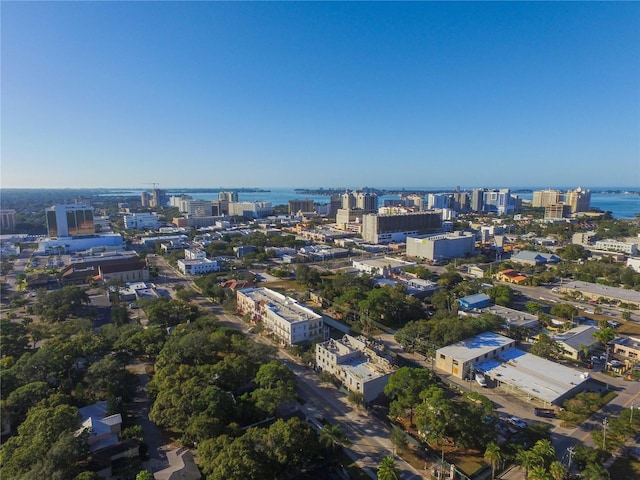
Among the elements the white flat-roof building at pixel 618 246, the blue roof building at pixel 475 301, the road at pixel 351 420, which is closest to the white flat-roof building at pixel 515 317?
the blue roof building at pixel 475 301

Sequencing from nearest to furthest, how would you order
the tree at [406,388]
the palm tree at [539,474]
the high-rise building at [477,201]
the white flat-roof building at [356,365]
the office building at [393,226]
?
the palm tree at [539,474] < the tree at [406,388] < the white flat-roof building at [356,365] < the office building at [393,226] < the high-rise building at [477,201]

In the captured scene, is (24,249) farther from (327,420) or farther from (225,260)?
(327,420)

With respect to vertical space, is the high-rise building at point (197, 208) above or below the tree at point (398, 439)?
above

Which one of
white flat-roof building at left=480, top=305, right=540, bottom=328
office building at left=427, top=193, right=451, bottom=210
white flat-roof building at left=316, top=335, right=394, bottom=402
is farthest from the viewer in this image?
office building at left=427, top=193, right=451, bottom=210

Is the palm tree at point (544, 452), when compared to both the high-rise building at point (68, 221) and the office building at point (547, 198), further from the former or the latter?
the office building at point (547, 198)

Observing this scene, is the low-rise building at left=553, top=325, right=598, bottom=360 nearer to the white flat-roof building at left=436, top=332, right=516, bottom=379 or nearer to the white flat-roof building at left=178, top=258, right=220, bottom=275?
the white flat-roof building at left=436, top=332, right=516, bottom=379

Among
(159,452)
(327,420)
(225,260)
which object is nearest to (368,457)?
(327,420)

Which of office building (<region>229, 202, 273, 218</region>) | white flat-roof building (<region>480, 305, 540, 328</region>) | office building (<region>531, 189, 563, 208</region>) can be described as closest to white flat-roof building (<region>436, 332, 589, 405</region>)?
white flat-roof building (<region>480, 305, 540, 328</region>)
